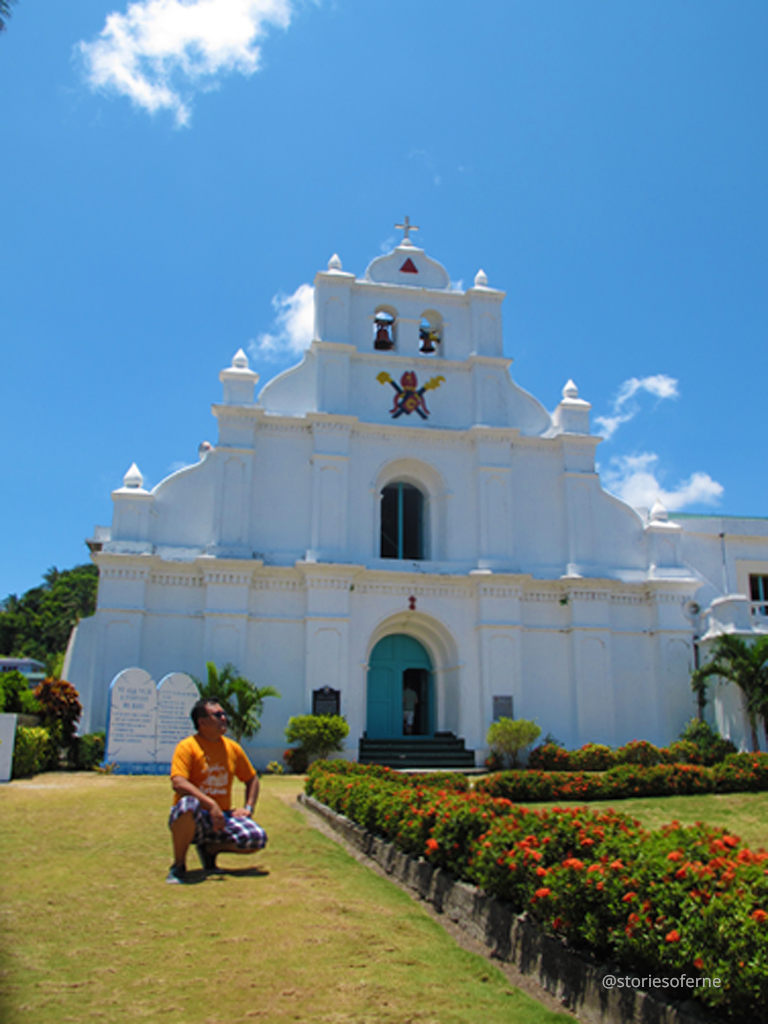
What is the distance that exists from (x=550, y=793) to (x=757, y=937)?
1086 cm

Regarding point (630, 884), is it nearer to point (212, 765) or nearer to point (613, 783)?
point (212, 765)

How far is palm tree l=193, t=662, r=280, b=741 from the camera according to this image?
17.5m

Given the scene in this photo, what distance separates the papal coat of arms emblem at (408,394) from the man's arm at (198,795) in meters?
16.8

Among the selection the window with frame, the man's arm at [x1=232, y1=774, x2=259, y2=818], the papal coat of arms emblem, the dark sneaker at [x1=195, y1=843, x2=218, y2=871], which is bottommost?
the dark sneaker at [x1=195, y1=843, x2=218, y2=871]

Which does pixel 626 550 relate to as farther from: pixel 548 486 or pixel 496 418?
pixel 496 418

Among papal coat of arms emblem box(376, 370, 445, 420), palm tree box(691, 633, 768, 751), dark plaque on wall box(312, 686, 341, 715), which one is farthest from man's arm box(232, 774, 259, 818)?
papal coat of arms emblem box(376, 370, 445, 420)

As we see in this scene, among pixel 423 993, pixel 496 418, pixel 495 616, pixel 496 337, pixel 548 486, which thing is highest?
pixel 496 337

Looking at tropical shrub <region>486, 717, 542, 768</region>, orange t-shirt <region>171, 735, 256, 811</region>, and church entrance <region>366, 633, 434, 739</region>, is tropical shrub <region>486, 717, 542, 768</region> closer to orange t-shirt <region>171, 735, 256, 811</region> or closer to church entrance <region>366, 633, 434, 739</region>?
church entrance <region>366, 633, 434, 739</region>

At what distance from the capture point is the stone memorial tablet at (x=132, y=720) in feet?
50.4

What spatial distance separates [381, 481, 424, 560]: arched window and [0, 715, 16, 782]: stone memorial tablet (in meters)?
11.2

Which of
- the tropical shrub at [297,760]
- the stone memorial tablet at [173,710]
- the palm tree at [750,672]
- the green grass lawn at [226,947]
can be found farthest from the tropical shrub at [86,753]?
the palm tree at [750,672]

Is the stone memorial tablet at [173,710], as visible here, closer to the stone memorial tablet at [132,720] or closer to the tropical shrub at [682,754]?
the stone memorial tablet at [132,720]

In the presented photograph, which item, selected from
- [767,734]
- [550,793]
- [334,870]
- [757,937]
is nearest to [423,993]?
[757,937]

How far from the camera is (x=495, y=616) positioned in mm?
20828
